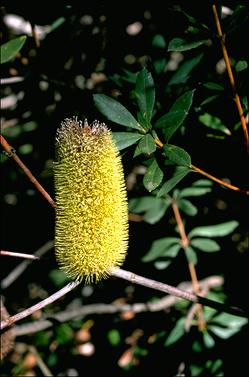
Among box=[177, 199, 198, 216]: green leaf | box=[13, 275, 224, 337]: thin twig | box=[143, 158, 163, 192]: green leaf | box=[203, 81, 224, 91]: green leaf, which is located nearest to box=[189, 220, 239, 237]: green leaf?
box=[177, 199, 198, 216]: green leaf

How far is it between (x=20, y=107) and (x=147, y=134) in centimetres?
113

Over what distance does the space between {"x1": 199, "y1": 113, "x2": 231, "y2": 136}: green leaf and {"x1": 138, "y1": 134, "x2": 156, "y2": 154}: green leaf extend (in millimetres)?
548

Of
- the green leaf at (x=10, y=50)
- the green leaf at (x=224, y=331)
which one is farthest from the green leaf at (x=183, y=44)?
the green leaf at (x=224, y=331)

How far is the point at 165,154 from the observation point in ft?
4.08

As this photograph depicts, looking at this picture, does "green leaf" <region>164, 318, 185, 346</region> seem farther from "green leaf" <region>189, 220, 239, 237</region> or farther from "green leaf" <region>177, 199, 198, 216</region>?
"green leaf" <region>177, 199, 198, 216</region>

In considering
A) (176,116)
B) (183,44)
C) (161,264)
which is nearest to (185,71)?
(183,44)

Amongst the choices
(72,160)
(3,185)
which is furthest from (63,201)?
(3,185)

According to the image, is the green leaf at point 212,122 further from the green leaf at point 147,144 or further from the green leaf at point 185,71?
the green leaf at point 147,144

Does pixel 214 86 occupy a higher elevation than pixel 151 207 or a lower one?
higher

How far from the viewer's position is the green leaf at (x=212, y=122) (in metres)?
1.72

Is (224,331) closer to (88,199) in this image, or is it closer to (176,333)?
(176,333)

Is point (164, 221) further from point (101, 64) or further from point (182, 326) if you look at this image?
point (101, 64)

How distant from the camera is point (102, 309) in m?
2.19

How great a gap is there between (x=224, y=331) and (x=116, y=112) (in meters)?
1.29
